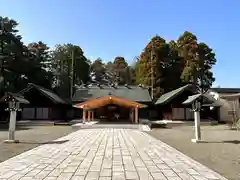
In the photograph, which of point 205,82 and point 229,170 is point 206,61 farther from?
point 229,170

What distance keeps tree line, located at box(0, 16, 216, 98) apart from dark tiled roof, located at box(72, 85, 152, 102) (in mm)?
3188

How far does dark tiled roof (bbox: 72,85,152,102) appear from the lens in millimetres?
33713

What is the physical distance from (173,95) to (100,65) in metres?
29.7

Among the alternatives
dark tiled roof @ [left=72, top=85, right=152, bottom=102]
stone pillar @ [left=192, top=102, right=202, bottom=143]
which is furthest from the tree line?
stone pillar @ [left=192, top=102, right=202, bottom=143]

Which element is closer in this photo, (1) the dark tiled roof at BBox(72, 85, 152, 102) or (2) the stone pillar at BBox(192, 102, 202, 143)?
(2) the stone pillar at BBox(192, 102, 202, 143)

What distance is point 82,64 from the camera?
1886 inches

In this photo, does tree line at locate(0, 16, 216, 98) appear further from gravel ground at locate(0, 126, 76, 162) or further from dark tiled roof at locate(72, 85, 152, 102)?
gravel ground at locate(0, 126, 76, 162)

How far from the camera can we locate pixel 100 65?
54781mm

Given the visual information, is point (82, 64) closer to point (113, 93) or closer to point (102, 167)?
point (113, 93)

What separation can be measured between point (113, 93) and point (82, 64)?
1568 cm

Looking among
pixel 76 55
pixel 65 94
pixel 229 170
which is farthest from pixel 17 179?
pixel 76 55

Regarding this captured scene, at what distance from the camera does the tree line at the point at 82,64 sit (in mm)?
33875

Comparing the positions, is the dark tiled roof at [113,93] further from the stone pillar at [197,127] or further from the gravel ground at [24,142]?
the stone pillar at [197,127]

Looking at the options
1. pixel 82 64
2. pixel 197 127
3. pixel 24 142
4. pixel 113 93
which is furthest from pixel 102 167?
pixel 82 64
